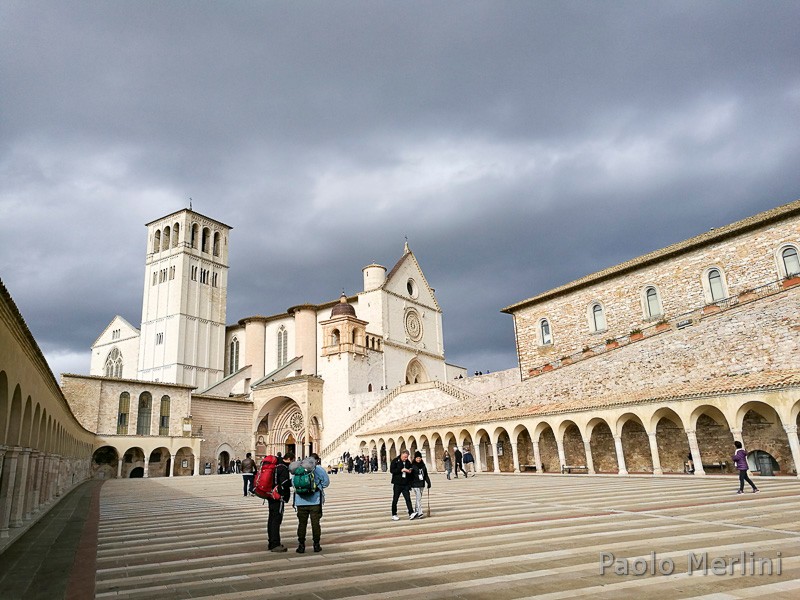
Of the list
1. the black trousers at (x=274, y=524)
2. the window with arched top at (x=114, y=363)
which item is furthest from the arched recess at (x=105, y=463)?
the black trousers at (x=274, y=524)

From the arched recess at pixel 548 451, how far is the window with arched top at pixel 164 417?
30560mm

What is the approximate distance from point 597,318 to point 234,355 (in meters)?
45.0

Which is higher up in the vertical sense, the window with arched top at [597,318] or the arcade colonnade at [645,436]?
the window with arched top at [597,318]

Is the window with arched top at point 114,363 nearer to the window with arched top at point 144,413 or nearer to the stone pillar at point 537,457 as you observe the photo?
the window with arched top at point 144,413

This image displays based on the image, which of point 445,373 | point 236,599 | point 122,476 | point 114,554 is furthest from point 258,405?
point 236,599

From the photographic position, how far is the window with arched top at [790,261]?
2322 centimetres

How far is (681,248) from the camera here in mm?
27250

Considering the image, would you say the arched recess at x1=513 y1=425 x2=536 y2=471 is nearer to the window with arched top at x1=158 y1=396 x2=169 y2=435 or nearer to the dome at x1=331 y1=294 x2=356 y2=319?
the dome at x1=331 y1=294 x2=356 y2=319

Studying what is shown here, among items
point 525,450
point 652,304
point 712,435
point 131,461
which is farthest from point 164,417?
point 712,435

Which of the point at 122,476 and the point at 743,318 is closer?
the point at 743,318

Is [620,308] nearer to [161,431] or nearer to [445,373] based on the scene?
[445,373]

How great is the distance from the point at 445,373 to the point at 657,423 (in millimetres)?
37100

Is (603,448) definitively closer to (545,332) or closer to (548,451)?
(548,451)

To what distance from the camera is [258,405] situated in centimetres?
5091
